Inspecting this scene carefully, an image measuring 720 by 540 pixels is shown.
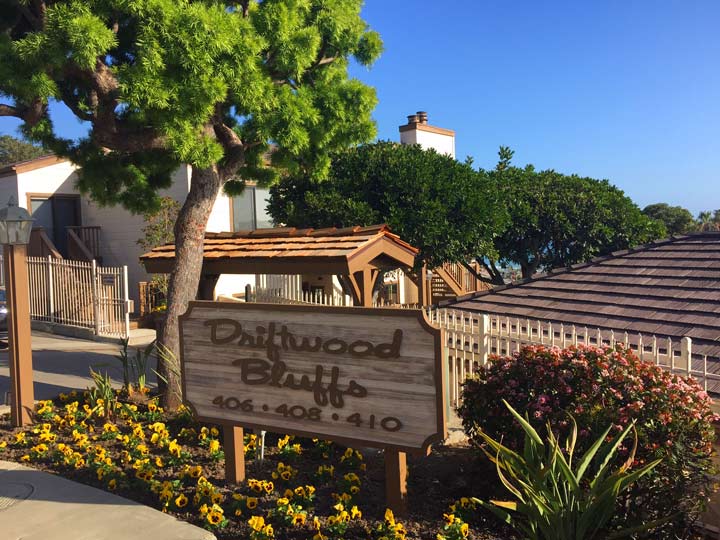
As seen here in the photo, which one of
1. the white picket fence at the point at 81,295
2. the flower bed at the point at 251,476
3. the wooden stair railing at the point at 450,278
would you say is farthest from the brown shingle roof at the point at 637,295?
the wooden stair railing at the point at 450,278

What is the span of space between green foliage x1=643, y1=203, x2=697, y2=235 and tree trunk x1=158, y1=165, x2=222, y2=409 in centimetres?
4220

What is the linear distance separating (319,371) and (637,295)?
609cm

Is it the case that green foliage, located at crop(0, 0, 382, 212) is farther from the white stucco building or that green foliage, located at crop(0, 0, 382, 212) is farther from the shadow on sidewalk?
the white stucco building

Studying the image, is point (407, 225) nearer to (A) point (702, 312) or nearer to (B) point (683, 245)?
(B) point (683, 245)

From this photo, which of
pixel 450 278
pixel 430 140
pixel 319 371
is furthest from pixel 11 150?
pixel 319 371

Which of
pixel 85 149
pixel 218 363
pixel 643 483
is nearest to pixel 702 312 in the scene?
pixel 643 483

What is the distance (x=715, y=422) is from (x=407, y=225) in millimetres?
8702

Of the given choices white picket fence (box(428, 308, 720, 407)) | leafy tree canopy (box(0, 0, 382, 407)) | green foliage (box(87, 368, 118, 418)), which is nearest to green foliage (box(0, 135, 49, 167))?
leafy tree canopy (box(0, 0, 382, 407))

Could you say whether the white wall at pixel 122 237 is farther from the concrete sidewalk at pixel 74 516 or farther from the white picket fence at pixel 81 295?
the concrete sidewalk at pixel 74 516

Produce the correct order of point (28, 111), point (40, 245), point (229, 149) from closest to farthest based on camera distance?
point (28, 111) < point (229, 149) < point (40, 245)

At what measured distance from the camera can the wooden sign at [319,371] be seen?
418 cm

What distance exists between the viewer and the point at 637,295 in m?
9.02

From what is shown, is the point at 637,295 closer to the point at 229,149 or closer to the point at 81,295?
the point at 229,149

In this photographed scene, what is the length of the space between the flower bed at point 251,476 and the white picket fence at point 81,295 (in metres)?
8.19
